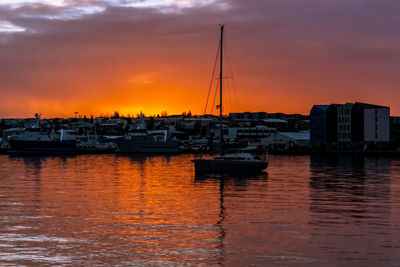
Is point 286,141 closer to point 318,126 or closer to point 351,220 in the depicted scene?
point 318,126

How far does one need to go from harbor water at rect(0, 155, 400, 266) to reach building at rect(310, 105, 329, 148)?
99804 millimetres

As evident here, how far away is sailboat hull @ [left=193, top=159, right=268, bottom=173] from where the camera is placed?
202 feet

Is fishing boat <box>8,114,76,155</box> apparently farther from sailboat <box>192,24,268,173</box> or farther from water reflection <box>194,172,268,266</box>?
water reflection <box>194,172,268,266</box>

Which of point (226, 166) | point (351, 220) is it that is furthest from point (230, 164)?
A: point (351, 220)

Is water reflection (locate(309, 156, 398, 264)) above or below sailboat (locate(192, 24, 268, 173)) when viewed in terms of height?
below

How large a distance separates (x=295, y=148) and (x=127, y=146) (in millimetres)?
46520

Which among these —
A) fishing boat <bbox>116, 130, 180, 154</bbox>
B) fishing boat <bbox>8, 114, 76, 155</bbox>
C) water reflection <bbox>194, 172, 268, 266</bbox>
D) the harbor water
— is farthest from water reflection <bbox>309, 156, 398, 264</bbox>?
fishing boat <bbox>116, 130, 180, 154</bbox>

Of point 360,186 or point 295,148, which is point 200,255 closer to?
point 360,186

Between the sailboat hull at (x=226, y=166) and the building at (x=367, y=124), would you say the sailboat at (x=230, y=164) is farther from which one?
the building at (x=367, y=124)

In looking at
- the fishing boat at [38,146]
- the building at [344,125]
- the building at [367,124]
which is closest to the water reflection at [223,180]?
the building at [344,125]

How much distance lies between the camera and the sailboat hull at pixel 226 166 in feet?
202

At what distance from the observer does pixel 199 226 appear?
1035 inches

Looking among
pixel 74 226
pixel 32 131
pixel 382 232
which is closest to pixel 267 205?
pixel 382 232

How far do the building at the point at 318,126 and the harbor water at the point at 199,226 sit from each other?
99.8 meters
